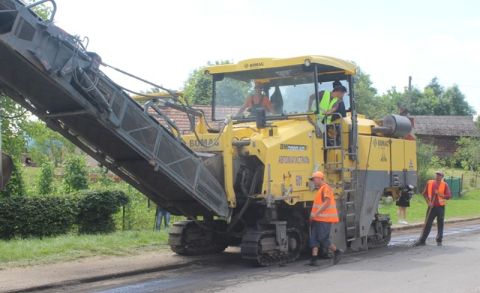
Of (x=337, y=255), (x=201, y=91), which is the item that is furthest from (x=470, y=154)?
(x=337, y=255)

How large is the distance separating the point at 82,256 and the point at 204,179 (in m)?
2.77

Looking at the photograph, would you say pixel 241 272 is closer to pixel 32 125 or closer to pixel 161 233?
pixel 161 233

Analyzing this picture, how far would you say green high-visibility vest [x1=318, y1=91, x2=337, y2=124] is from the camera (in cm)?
1083

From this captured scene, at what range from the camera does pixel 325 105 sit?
36.1 feet

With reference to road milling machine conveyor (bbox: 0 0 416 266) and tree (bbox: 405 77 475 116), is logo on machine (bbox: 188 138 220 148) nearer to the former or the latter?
road milling machine conveyor (bbox: 0 0 416 266)

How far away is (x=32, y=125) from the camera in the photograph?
2109cm

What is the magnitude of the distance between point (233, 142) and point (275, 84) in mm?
1797

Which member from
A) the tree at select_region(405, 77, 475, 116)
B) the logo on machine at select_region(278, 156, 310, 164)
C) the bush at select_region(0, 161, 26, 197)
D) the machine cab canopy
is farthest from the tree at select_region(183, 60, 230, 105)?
the tree at select_region(405, 77, 475, 116)

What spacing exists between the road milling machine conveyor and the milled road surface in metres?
0.51

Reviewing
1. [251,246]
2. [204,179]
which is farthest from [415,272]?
[204,179]

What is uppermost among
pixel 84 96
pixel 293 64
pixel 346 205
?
pixel 293 64

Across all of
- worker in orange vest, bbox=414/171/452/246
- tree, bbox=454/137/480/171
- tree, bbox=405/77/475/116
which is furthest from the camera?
tree, bbox=405/77/475/116

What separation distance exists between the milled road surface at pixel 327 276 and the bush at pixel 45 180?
11699 millimetres

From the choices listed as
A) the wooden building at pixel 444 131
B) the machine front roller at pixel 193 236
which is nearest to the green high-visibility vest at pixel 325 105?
the machine front roller at pixel 193 236
